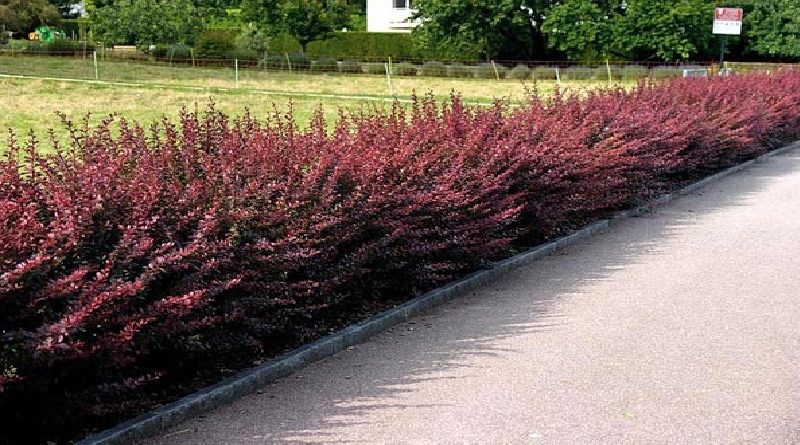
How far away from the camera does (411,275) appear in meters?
7.80

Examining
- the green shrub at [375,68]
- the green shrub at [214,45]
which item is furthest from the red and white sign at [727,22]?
the green shrub at [214,45]

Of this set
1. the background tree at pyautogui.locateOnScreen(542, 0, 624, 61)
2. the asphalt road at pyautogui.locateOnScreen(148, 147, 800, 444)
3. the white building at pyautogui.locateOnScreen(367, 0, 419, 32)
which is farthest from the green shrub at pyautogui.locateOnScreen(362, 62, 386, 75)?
the asphalt road at pyautogui.locateOnScreen(148, 147, 800, 444)

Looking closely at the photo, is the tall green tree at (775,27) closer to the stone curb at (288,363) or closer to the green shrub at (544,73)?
the green shrub at (544,73)

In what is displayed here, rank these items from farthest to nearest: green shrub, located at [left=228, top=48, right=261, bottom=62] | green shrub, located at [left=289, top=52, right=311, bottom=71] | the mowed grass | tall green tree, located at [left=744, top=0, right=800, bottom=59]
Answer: tall green tree, located at [left=744, top=0, right=800, bottom=59] → green shrub, located at [left=228, top=48, right=261, bottom=62] → green shrub, located at [left=289, top=52, right=311, bottom=71] → the mowed grass

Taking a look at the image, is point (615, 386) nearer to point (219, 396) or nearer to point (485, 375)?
point (485, 375)

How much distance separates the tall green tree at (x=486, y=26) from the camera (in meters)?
53.1

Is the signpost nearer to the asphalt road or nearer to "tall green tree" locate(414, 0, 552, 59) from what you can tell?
"tall green tree" locate(414, 0, 552, 59)

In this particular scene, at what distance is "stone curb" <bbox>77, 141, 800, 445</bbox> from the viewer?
496 cm

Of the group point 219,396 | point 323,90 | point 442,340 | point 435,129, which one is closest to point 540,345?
point 442,340

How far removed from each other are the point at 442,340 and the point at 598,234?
482 centimetres

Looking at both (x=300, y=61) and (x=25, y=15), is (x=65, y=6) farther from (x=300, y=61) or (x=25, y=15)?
(x=300, y=61)

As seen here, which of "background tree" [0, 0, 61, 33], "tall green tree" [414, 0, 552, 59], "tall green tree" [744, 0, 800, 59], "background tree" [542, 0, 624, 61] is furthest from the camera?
"background tree" [0, 0, 61, 33]

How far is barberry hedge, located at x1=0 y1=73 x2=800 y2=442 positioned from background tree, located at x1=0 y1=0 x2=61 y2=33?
187 ft

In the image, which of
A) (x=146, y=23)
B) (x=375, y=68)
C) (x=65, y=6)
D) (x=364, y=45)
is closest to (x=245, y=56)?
(x=375, y=68)
